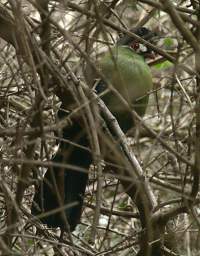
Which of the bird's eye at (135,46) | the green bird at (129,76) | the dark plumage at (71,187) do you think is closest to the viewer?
the dark plumage at (71,187)

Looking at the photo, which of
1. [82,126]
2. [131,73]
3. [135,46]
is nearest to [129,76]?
[131,73]

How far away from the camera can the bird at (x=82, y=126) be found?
2807 millimetres

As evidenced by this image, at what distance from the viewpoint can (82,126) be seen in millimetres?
2529

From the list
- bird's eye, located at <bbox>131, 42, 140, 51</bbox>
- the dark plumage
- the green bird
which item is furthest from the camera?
bird's eye, located at <bbox>131, 42, 140, 51</bbox>

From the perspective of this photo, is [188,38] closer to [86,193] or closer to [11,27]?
[11,27]

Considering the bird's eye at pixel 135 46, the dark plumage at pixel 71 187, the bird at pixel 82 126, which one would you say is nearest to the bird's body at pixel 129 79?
the bird at pixel 82 126

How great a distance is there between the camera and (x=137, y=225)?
3.96 m

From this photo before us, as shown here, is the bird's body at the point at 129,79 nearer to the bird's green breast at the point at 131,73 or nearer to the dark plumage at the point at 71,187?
the bird's green breast at the point at 131,73

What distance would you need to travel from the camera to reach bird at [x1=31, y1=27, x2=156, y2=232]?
9.21 ft

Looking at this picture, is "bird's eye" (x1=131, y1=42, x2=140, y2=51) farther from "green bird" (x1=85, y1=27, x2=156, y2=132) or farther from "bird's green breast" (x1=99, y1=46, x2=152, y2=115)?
"bird's green breast" (x1=99, y1=46, x2=152, y2=115)

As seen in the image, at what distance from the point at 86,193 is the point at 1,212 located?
0.60 meters

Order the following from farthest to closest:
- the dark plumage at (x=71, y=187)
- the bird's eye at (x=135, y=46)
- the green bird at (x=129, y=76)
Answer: the bird's eye at (x=135, y=46) < the green bird at (x=129, y=76) < the dark plumage at (x=71, y=187)

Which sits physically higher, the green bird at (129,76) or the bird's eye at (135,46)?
the bird's eye at (135,46)

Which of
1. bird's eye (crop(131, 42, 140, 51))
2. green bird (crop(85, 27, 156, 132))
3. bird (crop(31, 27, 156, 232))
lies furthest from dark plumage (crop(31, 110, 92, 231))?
bird's eye (crop(131, 42, 140, 51))
